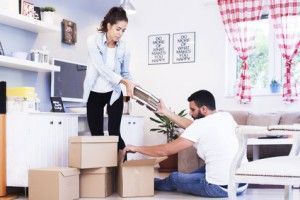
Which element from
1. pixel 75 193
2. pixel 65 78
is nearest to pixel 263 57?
pixel 65 78

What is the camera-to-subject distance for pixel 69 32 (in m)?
5.40

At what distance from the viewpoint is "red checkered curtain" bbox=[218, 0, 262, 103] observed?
616 cm

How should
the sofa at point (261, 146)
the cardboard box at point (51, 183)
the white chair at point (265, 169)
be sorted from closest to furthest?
the white chair at point (265, 169), the cardboard box at point (51, 183), the sofa at point (261, 146)

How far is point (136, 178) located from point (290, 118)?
260 centimetres

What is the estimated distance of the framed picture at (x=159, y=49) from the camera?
22.5 feet

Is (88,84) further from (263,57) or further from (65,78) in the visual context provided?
(263,57)

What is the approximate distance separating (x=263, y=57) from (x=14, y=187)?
4.02 meters

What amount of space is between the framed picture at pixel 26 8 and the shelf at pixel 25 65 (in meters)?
0.49

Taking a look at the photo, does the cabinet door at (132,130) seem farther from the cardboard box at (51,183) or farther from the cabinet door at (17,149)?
the cardboard box at (51,183)

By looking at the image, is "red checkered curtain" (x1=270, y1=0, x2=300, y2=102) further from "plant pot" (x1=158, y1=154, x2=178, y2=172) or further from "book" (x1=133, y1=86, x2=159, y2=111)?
"book" (x1=133, y1=86, x2=159, y2=111)

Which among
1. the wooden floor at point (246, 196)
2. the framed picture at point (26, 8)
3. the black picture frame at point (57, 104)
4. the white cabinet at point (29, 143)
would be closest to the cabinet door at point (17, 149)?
the white cabinet at point (29, 143)

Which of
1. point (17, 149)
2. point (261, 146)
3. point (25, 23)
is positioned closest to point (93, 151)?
point (17, 149)

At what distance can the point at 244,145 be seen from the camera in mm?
2496

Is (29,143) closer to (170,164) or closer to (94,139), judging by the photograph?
(94,139)
